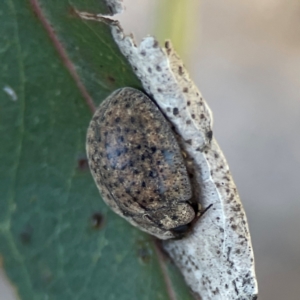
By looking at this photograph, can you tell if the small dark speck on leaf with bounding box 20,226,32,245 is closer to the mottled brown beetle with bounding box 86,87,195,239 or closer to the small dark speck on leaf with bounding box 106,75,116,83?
the mottled brown beetle with bounding box 86,87,195,239

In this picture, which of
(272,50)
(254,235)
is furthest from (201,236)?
(272,50)

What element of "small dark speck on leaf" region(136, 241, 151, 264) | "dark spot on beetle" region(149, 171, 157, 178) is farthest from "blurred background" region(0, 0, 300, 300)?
"dark spot on beetle" region(149, 171, 157, 178)

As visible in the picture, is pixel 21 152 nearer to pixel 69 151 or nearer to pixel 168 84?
pixel 69 151

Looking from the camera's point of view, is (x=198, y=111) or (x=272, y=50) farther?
(x=272, y=50)

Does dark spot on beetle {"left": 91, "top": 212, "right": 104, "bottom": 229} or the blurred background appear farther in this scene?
the blurred background

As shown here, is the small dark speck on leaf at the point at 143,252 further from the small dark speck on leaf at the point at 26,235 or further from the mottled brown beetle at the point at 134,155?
the small dark speck on leaf at the point at 26,235

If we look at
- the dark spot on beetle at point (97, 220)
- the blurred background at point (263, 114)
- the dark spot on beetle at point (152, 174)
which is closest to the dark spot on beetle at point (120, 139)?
the dark spot on beetle at point (152, 174)

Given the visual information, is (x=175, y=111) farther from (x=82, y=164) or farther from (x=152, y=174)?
(x=82, y=164)

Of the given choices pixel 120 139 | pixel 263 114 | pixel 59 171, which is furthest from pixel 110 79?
pixel 263 114
